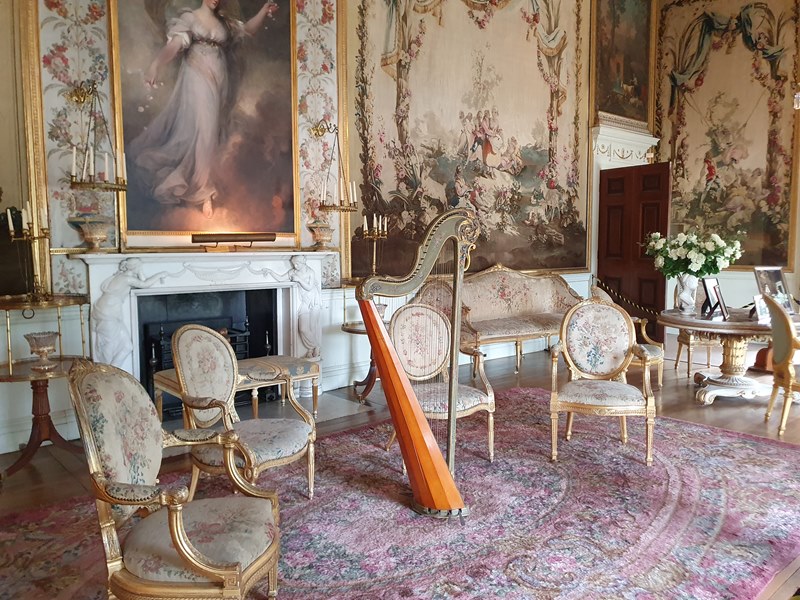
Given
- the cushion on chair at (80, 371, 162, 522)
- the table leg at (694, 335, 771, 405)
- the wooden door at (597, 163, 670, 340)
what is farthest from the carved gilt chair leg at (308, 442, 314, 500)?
the wooden door at (597, 163, 670, 340)

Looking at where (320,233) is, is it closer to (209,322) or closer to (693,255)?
(209,322)

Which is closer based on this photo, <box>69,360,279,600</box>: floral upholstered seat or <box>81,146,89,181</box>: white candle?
<box>69,360,279,600</box>: floral upholstered seat

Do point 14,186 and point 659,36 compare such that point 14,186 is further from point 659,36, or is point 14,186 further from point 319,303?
point 659,36

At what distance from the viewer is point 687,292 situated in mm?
5793

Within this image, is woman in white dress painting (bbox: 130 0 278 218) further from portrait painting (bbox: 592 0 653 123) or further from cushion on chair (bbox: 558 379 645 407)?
portrait painting (bbox: 592 0 653 123)

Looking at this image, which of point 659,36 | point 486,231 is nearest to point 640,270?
point 486,231

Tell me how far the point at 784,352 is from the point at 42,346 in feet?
16.2

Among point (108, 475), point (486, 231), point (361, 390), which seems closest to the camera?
point (108, 475)

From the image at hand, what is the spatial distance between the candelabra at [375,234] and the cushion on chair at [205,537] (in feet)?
12.3

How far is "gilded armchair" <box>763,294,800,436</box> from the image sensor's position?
436cm

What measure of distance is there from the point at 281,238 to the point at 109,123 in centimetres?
161

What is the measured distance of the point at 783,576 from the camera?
2568 mm

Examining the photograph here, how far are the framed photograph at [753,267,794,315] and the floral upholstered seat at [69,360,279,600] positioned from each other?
494 centimetres

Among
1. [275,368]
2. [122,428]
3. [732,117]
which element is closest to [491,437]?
[275,368]
